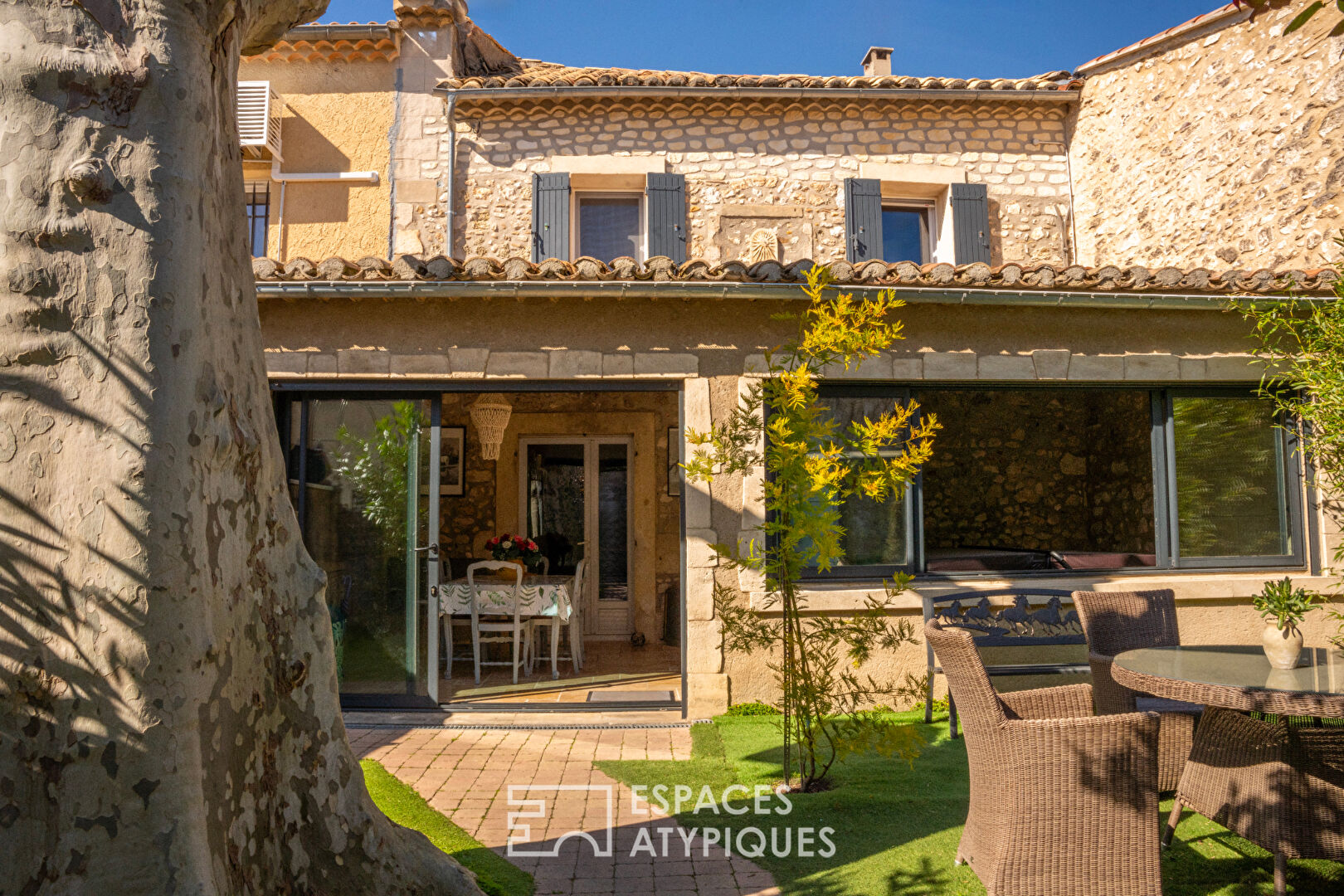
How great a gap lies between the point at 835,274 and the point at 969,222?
3845 mm

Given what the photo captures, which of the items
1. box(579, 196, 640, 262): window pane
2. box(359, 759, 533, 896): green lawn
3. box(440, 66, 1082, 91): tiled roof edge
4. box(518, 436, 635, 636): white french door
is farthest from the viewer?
box(518, 436, 635, 636): white french door

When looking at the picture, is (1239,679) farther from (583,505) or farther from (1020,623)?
(583,505)

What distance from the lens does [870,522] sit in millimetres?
5797

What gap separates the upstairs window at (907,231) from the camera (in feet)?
28.2

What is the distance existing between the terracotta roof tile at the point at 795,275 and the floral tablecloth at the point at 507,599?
106 inches

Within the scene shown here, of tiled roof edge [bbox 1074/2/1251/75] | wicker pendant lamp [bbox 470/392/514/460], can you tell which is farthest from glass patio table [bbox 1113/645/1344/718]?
wicker pendant lamp [bbox 470/392/514/460]

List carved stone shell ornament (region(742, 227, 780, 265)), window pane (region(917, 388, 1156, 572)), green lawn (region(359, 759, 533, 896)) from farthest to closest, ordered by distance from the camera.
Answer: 1. window pane (region(917, 388, 1156, 572))
2. carved stone shell ornament (region(742, 227, 780, 265))
3. green lawn (region(359, 759, 533, 896))

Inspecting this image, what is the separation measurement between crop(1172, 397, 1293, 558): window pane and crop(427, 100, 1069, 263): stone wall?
9.42 feet

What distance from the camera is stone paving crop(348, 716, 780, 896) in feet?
10.2

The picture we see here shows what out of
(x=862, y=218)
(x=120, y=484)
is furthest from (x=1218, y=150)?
(x=120, y=484)

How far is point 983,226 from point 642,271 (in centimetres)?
450

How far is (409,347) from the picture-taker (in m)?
5.63

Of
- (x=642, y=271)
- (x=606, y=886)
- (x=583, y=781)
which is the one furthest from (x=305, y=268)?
(x=606, y=886)

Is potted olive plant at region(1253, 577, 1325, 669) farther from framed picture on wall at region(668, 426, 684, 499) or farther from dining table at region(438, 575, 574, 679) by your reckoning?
framed picture on wall at region(668, 426, 684, 499)
